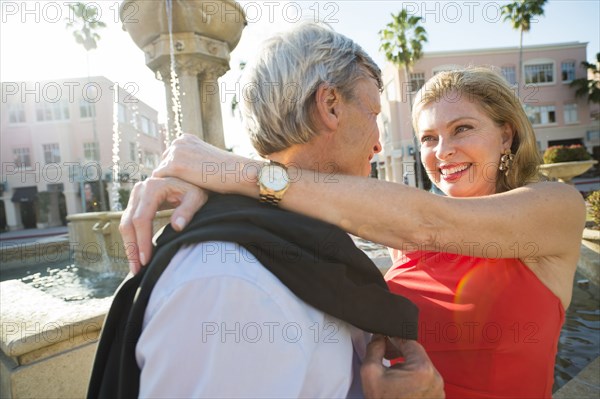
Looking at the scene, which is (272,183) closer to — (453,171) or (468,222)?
(468,222)

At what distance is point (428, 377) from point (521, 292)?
87cm

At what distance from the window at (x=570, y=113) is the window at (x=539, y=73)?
3.04 meters

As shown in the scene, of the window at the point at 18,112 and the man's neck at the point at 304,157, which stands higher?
the window at the point at 18,112

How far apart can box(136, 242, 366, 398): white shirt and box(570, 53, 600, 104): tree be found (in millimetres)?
45838

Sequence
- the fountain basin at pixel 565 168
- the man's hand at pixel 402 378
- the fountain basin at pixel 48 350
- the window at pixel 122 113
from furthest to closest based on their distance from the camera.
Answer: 1. the window at pixel 122 113
2. the fountain basin at pixel 565 168
3. the fountain basin at pixel 48 350
4. the man's hand at pixel 402 378

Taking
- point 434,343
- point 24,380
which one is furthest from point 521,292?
point 24,380

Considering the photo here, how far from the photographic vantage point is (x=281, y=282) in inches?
42.2

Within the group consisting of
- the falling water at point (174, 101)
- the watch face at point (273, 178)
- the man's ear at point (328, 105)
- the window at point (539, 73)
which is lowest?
the watch face at point (273, 178)

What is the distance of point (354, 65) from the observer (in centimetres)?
153

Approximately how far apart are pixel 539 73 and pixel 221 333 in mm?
45381

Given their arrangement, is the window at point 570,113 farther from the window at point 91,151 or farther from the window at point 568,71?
the window at point 91,151

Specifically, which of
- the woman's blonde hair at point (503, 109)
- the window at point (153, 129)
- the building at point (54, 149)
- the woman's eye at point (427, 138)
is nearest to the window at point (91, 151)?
the building at point (54, 149)

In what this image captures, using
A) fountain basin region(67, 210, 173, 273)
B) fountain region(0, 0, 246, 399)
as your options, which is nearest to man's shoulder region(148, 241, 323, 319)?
fountain region(0, 0, 246, 399)

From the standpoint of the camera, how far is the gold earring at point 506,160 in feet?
7.12
